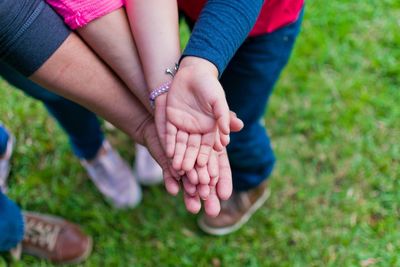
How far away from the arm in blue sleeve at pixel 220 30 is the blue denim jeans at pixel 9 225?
3.26 ft

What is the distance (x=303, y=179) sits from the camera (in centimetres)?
221

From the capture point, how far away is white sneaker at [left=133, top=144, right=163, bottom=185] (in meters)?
2.25

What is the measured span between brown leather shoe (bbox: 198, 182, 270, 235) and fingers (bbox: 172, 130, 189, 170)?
885mm

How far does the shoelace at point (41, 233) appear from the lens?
205cm

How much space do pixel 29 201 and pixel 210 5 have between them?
4.62ft

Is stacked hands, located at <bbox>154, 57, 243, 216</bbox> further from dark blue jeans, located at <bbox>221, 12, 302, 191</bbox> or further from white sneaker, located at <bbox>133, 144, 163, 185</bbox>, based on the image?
white sneaker, located at <bbox>133, 144, 163, 185</bbox>

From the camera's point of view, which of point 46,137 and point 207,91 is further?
point 46,137

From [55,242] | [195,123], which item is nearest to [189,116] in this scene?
[195,123]

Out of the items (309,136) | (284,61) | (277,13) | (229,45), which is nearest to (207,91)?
(229,45)

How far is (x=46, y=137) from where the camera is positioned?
2.46 metres

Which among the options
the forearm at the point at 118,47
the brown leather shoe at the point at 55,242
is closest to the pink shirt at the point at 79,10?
the forearm at the point at 118,47

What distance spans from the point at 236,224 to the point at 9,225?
34.6 inches

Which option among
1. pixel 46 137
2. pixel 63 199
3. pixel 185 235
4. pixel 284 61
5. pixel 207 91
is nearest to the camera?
pixel 207 91

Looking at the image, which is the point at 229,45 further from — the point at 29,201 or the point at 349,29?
the point at 349,29
